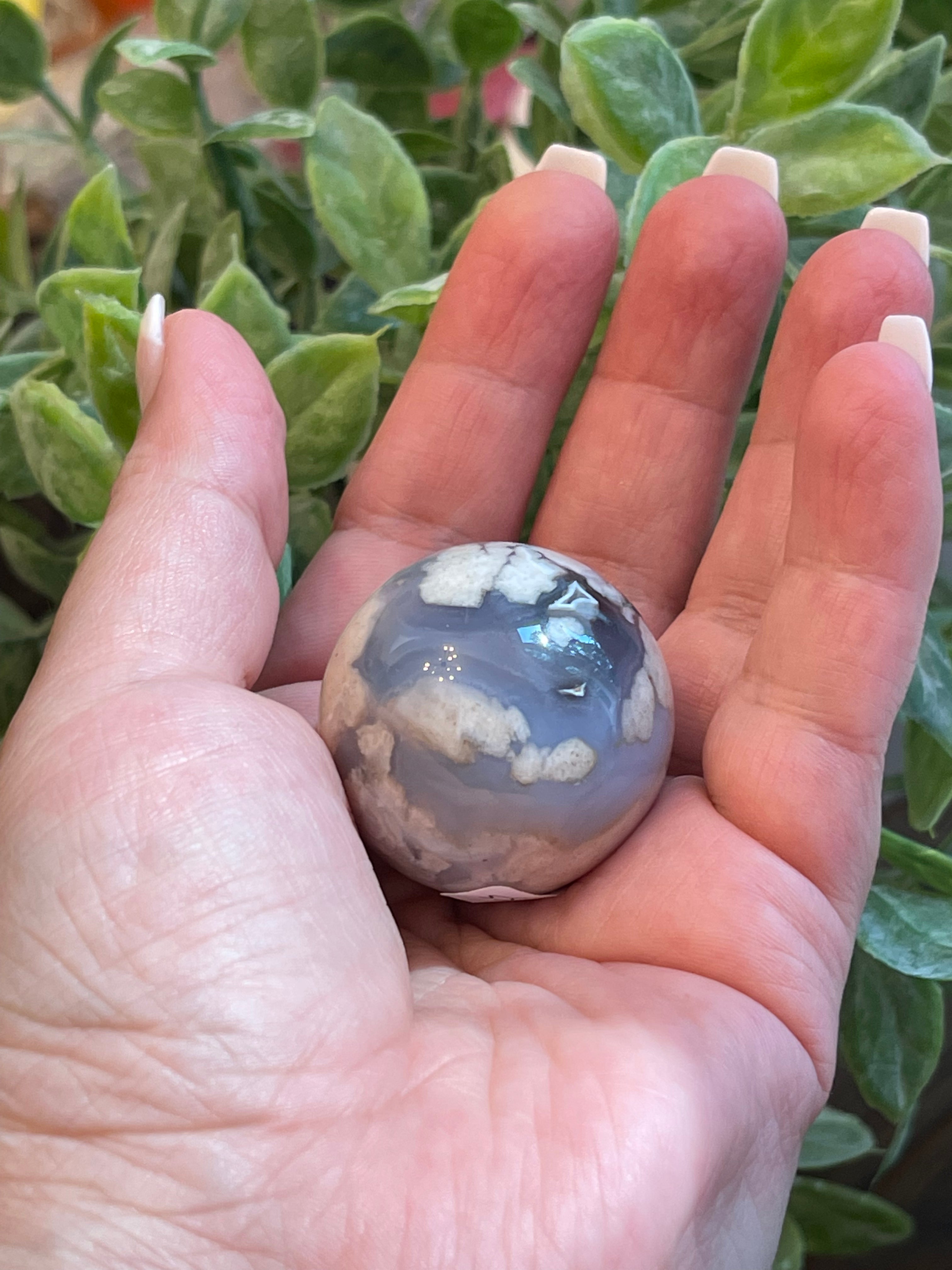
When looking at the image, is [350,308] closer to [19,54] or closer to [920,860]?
[19,54]

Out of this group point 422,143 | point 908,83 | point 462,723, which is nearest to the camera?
point 462,723

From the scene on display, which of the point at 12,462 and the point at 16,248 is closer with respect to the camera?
the point at 12,462

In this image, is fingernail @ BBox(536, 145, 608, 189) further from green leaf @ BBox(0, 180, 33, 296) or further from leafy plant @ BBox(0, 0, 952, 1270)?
green leaf @ BBox(0, 180, 33, 296)

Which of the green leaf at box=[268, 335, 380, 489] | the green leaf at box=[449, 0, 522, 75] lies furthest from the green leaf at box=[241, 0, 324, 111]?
the green leaf at box=[268, 335, 380, 489]

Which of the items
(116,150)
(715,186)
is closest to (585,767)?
(715,186)

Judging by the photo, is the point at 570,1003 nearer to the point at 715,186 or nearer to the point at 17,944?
the point at 17,944

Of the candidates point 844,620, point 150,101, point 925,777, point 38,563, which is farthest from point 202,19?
point 925,777
